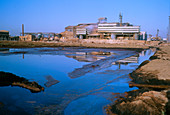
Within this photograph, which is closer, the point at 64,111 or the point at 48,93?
the point at 64,111

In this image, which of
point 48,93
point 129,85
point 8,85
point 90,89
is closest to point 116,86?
point 129,85

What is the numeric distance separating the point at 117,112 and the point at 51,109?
8.13 feet

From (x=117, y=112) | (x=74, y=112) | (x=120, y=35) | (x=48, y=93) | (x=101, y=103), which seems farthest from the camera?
(x=120, y=35)

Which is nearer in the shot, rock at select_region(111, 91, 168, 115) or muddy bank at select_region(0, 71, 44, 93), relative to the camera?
rock at select_region(111, 91, 168, 115)

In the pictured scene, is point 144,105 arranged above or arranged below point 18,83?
above

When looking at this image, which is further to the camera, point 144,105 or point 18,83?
point 18,83

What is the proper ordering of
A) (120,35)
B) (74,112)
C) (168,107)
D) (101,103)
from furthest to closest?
(120,35), (101,103), (74,112), (168,107)

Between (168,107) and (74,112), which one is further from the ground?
(168,107)

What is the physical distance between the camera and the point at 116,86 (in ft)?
29.9

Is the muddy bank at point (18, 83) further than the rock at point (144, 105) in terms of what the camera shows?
Yes

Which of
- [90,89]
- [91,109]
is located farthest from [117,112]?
[90,89]

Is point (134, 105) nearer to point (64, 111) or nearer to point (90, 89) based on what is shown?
point (64, 111)

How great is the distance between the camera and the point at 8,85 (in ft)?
29.2

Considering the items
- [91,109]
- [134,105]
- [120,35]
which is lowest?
[91,109]
